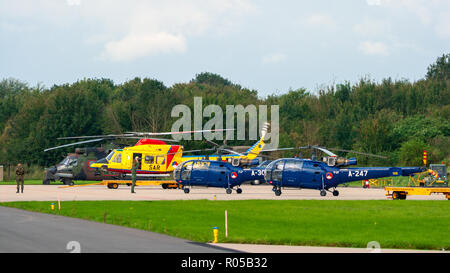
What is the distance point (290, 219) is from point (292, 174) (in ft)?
56.6

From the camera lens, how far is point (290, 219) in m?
24.8

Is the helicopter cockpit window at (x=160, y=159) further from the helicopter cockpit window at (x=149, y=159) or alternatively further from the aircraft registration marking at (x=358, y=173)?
the aircraft registration marking at (x=358, y=173)

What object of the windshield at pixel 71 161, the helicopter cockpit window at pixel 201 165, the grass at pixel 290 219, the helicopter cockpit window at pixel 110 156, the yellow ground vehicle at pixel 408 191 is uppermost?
the helicopter cockpit window at pixel 110 156

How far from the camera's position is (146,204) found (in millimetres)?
32000

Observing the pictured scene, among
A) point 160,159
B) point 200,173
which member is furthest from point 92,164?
point 200,173

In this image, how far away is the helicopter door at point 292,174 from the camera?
41906mm

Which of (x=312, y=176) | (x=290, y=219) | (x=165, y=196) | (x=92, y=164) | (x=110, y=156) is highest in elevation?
(x=110, y=156)

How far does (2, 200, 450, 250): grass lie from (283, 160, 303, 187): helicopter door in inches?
292

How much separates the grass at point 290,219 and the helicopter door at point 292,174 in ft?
24.4

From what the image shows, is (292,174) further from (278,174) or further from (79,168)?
(79,168)

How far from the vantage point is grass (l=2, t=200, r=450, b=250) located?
63.7ft

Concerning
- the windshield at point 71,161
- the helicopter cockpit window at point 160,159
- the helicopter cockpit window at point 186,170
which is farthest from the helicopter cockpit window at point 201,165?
the windshield at point 71,161

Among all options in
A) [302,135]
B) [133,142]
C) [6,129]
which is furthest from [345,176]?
[6,129]
